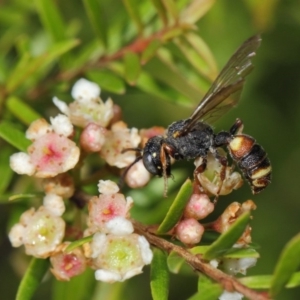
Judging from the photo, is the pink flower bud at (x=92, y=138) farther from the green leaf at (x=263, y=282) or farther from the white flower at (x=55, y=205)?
the green leaf at (x=263, y=282)

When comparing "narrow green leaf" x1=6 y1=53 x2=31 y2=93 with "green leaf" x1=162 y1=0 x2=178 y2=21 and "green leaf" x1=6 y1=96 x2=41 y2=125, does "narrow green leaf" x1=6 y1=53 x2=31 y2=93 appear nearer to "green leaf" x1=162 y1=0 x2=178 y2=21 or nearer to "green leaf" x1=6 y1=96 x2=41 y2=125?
"green leaf" x1=6 y1=96 x2=41 y2=125

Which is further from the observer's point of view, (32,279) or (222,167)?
(222,167)

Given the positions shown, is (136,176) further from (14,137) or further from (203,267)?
(203,267)

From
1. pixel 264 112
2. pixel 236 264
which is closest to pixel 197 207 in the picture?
pixel 236 264

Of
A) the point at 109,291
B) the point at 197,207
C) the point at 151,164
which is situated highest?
the point at 197,207

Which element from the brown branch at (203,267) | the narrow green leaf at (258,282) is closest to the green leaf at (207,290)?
the brown branch at (203,267)

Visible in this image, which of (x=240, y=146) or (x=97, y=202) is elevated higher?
(x=240, y=146)

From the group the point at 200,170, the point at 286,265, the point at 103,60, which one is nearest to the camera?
the point at 286,265
